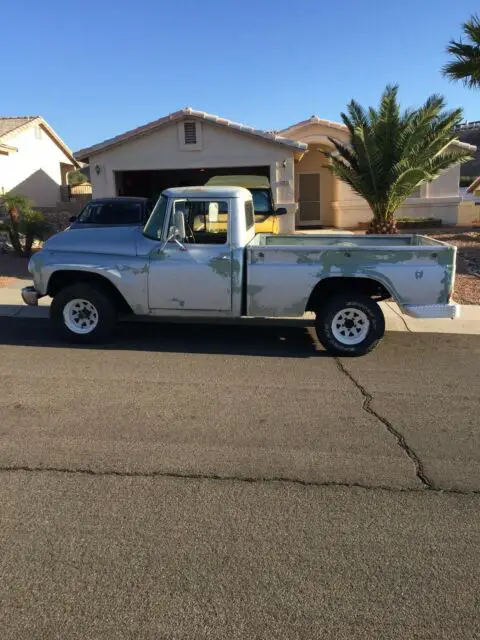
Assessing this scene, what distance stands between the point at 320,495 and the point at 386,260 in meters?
3.77

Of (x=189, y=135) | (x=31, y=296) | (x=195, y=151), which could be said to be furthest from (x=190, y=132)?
(x=31, y=296)

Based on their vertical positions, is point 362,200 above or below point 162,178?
below

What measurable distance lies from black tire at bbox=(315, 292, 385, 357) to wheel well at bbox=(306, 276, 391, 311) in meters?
0.13

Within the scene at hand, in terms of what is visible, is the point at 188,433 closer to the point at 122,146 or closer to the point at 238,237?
the point at 238,237

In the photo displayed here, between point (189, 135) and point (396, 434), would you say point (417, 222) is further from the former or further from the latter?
point (396, 434)

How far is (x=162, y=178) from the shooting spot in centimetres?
2650

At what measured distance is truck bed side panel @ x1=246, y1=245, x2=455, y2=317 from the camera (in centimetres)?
675

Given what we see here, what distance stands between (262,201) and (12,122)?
59.8 ft

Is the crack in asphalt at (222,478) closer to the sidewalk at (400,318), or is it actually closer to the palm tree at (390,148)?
the sidewalk at (400,318)

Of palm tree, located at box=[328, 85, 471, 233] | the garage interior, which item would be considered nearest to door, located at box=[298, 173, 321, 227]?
the garage interior

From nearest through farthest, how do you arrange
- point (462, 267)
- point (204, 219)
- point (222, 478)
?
point (222, 478)
point (204, 219)
point (462, 267)

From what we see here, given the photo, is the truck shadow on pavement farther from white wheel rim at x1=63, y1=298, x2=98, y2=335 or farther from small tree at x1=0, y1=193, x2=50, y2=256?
small tree at x1=0, y1=193, x2=50, y2=256

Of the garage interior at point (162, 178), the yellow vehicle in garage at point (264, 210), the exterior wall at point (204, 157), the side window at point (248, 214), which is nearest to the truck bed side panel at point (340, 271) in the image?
the side window at point (248, 214)

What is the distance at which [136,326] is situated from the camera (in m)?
8.54
